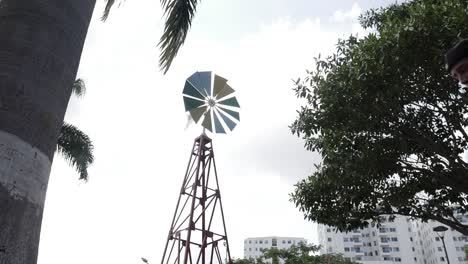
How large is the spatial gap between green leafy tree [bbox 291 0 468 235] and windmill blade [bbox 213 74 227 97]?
1034 centimetres

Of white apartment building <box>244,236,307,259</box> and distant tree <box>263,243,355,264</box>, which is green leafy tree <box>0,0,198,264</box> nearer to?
distant tree <box>263,243,355,264</box>

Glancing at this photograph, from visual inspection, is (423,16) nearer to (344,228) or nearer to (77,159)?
(344,228)

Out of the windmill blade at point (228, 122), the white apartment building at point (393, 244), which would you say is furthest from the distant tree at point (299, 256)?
the white apartment building at point (393, 244)

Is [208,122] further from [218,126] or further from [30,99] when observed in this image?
[30,99]

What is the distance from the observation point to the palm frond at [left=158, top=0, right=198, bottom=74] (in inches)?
209

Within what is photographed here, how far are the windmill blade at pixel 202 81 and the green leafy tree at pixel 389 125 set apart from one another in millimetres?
10372

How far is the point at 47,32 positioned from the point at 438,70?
719cm

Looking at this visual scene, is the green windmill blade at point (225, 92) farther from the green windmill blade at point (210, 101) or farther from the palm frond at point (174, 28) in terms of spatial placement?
the palm frond at point (174, 28)

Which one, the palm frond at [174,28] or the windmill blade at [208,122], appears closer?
the palm frond at [174,28]

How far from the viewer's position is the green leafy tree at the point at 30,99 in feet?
6.32

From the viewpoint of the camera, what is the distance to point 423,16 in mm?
6586

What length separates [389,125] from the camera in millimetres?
7797

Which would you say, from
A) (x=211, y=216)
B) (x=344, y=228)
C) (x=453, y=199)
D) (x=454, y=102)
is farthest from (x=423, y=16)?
(x=211, y=216)

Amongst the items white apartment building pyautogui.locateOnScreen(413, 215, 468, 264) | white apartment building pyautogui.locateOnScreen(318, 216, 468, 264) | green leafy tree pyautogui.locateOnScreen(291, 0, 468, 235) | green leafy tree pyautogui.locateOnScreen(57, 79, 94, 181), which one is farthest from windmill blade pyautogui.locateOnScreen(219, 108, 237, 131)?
white apartment building pyautogui.locateOnScreen(318, 216, 468, 264)
